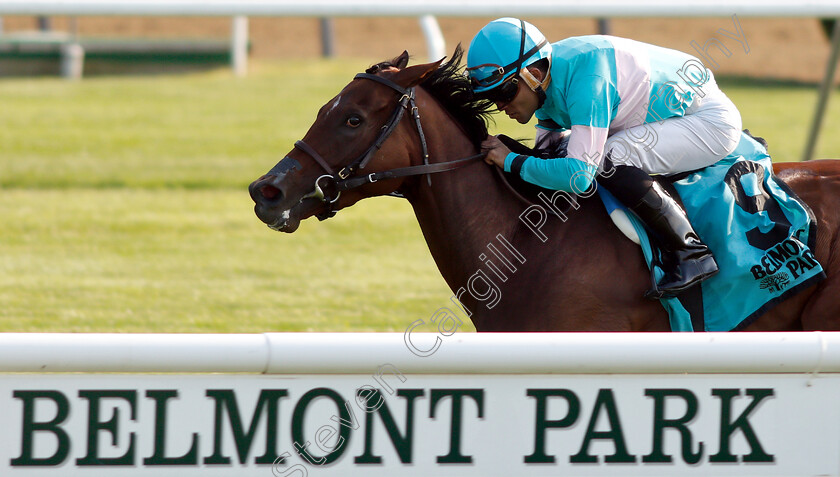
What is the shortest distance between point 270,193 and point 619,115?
1101mm

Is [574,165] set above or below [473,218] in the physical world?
above

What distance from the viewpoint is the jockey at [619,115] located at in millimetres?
3201

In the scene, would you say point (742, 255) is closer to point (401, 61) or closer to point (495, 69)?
point (495, 69)

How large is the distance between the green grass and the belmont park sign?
3.28m

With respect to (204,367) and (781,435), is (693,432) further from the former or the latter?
(204,367)

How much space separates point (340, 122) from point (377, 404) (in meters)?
1.23

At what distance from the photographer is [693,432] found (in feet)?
7.78

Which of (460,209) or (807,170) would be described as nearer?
(460,209)

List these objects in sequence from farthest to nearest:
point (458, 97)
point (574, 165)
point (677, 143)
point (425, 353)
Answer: point (458, 97)
point (677, 143)
point (574, 165)
point (425, 353)

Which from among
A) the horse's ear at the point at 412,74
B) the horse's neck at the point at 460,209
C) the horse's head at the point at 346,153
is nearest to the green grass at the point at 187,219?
the horse's neck at the point at 460,209

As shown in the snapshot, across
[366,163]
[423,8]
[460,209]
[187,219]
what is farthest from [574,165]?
[187,219]

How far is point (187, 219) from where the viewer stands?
8.23m

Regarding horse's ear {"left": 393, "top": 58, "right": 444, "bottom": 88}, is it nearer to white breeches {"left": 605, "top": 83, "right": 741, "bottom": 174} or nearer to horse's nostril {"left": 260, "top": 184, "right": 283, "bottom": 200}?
horse's nostril {"left": 260, "top": 184, "right": 283, "bottom": 200}

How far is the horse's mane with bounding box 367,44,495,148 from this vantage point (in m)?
3.49
